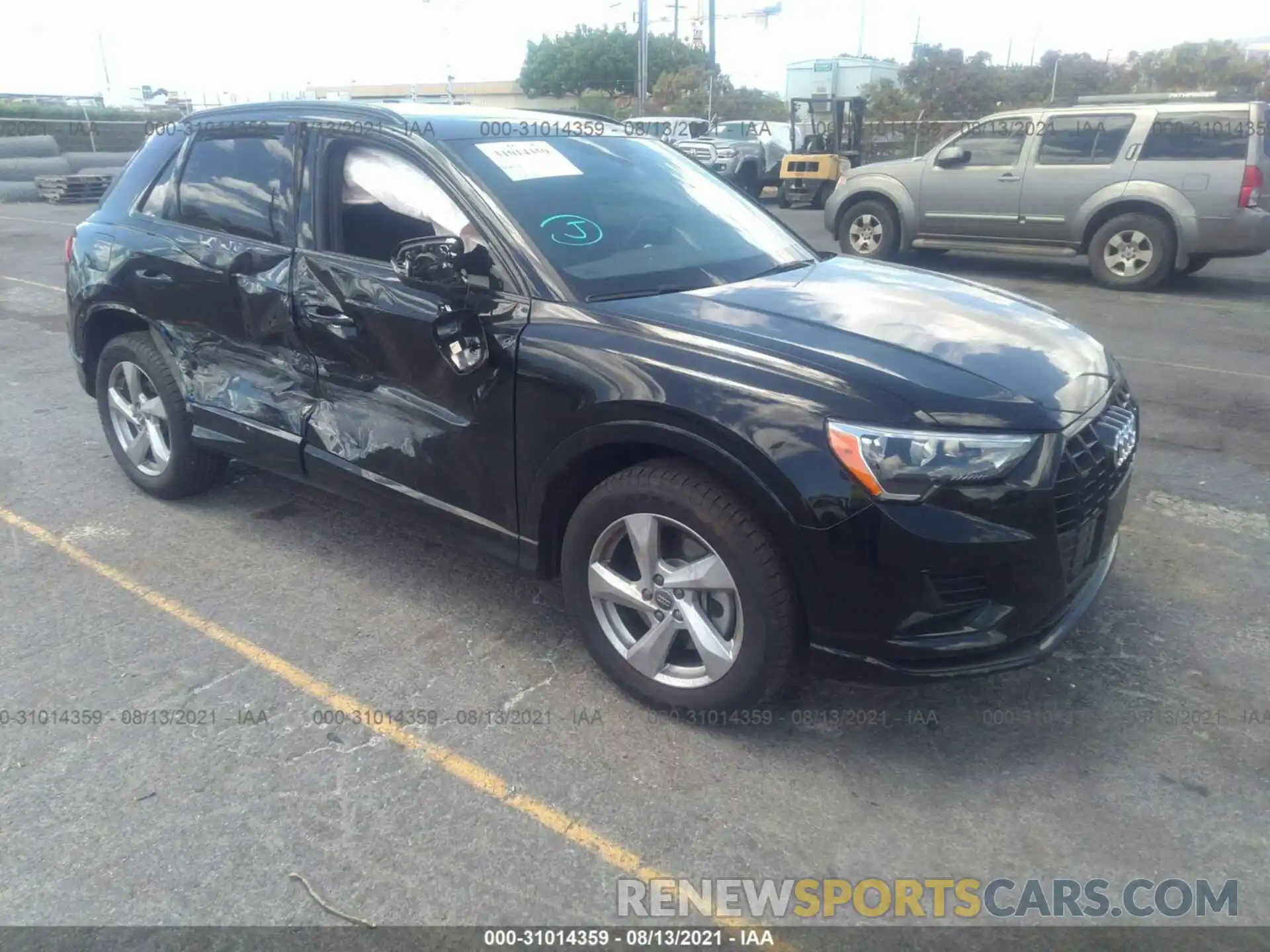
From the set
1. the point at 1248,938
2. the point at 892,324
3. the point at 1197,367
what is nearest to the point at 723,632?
the point at 892,324

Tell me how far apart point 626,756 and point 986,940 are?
41.5 inches

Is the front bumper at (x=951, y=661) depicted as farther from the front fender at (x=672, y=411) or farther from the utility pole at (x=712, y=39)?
the utility pole at (x=712, y=39)

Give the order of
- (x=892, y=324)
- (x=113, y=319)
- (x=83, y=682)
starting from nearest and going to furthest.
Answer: (x=892, y=324), (x=83, y=682), (x=113, y=319)

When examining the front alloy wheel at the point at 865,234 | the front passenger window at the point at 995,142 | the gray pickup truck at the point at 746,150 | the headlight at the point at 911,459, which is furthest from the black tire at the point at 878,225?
the gray pickup truck at the point at 746,150

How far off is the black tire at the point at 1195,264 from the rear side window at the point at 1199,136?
994mm

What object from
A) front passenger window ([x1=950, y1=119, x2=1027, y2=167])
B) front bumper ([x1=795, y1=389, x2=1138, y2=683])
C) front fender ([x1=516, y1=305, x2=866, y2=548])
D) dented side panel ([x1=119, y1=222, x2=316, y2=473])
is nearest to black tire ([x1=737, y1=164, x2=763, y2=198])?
front passenger window ([x1=950, y1=119, x2=1027, y2=167])

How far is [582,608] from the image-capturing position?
3139mm

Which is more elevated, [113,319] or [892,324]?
[892,324]

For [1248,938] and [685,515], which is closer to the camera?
[1248,938]

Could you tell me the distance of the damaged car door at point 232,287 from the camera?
3818mm

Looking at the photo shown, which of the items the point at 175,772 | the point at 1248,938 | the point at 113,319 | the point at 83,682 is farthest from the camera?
the point at 113,319

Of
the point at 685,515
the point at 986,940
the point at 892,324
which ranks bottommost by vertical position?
the point at 986,940

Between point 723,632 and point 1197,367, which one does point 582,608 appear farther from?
point 1197,367

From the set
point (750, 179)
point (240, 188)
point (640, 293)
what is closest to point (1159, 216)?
point (640, 293)
